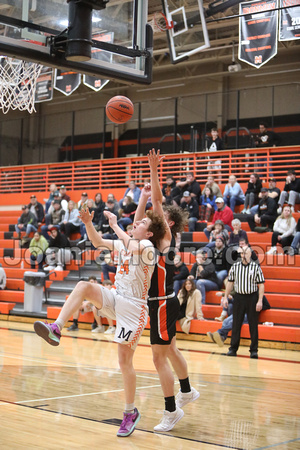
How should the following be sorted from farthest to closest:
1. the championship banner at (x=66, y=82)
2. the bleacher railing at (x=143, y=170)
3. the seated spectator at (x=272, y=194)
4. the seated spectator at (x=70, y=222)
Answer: the seated spectator at (x=70, y=222) < the bleacher railing at (x=143, y=170) < the championship banner at (x=66, y=82) < the seated spectator at (x=272, y=194)

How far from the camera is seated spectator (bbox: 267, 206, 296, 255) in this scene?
12288 mm

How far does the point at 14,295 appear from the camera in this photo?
14711mm

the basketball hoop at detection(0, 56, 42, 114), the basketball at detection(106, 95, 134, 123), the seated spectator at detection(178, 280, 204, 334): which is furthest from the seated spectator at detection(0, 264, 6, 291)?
the basketball at detection(106, 95, 134, 123)

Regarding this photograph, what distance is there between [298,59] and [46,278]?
11932mm

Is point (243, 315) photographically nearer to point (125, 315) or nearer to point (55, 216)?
point (125, 315)

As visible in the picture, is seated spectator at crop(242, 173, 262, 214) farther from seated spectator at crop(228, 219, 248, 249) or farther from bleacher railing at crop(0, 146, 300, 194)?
seated spectator at crop(228, 219, 248, 249)

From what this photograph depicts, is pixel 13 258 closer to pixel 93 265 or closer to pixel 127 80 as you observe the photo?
pixel 93 265

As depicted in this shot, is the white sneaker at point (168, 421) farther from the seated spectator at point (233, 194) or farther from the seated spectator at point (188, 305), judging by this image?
the seated spectator at point (233, 194)

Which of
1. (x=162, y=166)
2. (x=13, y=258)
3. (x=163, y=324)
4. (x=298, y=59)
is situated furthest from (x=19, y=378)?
(x=298, y=59)

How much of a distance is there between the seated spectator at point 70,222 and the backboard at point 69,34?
1051 cm

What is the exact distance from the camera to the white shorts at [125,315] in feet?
14.9

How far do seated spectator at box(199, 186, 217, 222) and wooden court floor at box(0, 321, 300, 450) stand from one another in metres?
5.52

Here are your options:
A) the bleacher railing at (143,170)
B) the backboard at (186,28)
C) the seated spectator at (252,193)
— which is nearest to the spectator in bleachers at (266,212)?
the seated spectator at (252,193)

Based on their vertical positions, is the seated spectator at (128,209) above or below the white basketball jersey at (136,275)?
above
